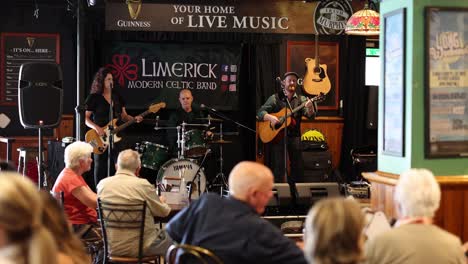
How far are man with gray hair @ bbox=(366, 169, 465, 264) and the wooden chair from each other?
207 cm

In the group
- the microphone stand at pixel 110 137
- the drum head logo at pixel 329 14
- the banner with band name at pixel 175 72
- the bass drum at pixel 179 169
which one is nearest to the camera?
the microphone stand at pixel 110 137

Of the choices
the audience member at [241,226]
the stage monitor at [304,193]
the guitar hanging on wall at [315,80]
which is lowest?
the stage monitor at [304,193]

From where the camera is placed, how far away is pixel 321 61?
9945 millimetres

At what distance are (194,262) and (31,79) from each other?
4128 millimetres

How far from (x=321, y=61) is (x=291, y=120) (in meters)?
1.98

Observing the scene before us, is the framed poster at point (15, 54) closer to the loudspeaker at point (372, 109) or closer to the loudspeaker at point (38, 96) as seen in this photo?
the loudspeaker at point (38, 96)

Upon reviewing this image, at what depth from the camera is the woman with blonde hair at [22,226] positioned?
2.07m

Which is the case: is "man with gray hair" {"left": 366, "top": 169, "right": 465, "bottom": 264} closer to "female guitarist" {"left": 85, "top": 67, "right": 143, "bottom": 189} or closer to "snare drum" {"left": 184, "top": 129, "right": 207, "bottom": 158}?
"female guitarist" {"left": 85, "top": 67, "right": 143, "bottom": 189}

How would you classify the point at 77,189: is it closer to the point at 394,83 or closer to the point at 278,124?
the point at 394,83

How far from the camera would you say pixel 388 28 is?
14.7 feet

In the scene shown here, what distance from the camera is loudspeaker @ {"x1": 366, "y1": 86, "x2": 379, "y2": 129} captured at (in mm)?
10117

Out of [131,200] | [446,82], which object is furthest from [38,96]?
[446,82]

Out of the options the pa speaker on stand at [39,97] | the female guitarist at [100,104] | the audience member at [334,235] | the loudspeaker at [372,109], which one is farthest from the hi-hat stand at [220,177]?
the audience member at [334,235]

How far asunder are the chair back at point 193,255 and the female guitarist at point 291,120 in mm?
4723
